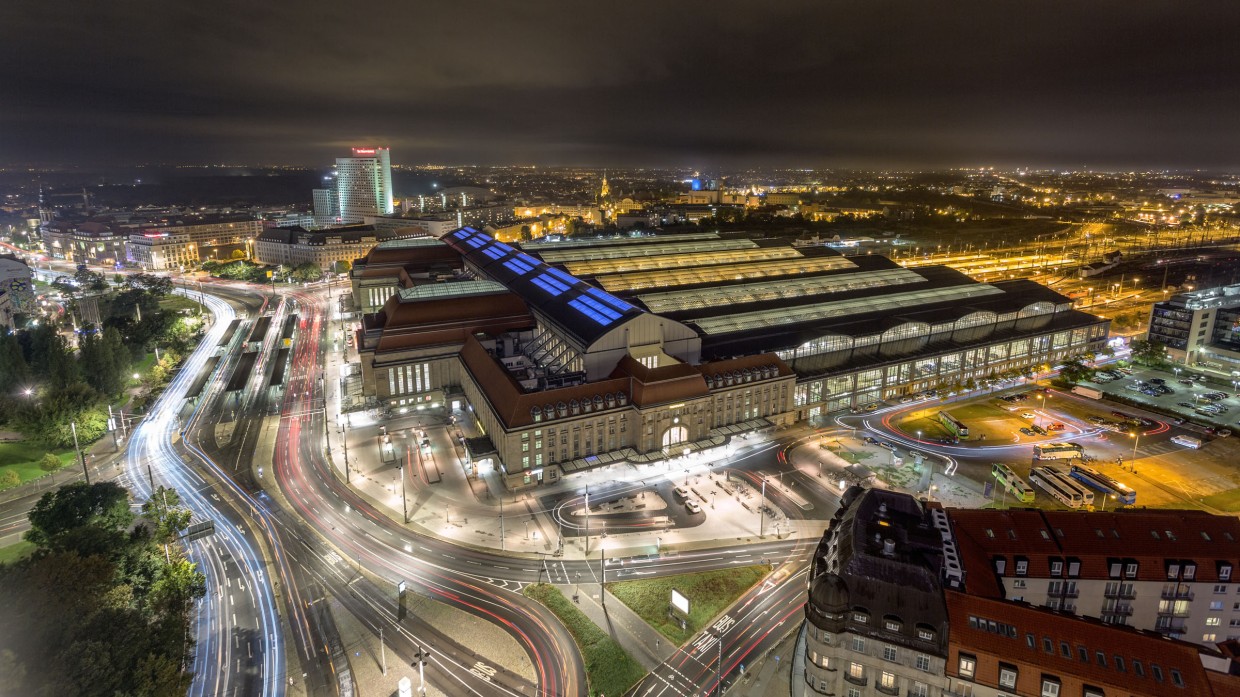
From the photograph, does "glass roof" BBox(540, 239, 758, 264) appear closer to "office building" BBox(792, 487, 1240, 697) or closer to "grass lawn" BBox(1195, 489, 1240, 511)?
"grass lawn" BBox(1195, 489, 1240, 511)

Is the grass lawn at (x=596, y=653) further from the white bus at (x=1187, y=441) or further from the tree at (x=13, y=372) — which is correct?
the tree at (x=13, y=372)

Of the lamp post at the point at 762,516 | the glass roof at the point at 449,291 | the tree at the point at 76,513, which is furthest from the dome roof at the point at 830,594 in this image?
the glass roof at the point at 449,291

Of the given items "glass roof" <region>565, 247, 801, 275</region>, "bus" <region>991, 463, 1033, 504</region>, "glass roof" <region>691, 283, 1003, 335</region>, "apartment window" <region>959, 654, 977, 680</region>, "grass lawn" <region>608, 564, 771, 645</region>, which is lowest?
"grass lawn" <region>608, 564, 771, 645</region>

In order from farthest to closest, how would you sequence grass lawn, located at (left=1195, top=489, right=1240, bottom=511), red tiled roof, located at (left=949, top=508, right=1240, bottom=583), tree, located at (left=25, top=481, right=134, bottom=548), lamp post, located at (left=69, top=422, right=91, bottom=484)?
lamp post, located at (left=69, top=422, right=91, bottom=484)
grass lawn, located at (left=1195, top=489, right=1240, bottom=511)
tree, located at (left=25, top=481, right=134, bottom=548)
red tiled roof, located at (left=949, top=508, right=1240, bottom=583)

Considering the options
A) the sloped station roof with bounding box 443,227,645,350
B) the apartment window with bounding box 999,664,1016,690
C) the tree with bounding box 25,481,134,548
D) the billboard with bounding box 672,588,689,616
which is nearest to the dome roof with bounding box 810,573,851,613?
the apartment window with bounding box 999,664,1016,690

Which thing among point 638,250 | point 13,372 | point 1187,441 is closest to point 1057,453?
point 1187,441

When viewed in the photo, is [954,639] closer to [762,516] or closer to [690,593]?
[690,593]
